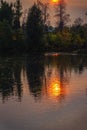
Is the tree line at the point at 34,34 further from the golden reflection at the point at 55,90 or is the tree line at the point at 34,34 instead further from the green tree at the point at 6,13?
the golden reflection at the point at 55,90

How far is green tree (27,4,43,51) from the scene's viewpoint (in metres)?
112

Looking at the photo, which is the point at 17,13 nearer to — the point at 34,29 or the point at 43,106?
the point at 34,29

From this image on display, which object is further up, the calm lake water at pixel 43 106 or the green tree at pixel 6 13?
the green tree at pixel 6 13

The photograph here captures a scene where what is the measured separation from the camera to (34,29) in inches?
4464

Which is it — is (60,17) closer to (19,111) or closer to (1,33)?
(1,33)

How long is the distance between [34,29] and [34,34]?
5.38 feet

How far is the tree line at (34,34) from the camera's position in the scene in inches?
4208

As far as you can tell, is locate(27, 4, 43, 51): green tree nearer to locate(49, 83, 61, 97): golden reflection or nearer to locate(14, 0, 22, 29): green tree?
locate(14, 0, 22, 29): green tree

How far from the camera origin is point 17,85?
130 feet

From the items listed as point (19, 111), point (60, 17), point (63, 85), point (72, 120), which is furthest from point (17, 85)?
point (60, 17)

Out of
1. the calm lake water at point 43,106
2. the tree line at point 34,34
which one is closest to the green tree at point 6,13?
the tree line at point 34,34

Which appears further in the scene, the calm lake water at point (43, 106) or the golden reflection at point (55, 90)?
the golden reflection at point (55, 90)

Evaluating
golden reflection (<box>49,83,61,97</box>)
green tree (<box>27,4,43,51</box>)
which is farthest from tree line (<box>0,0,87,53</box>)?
golden reflection (<box>49,83,61,97</box>)

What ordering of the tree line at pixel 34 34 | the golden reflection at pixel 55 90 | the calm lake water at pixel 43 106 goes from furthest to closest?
the tree line at pixel 34 34, the golden reflection at pixel 55 90, the calm lake water at pixel 43 106
